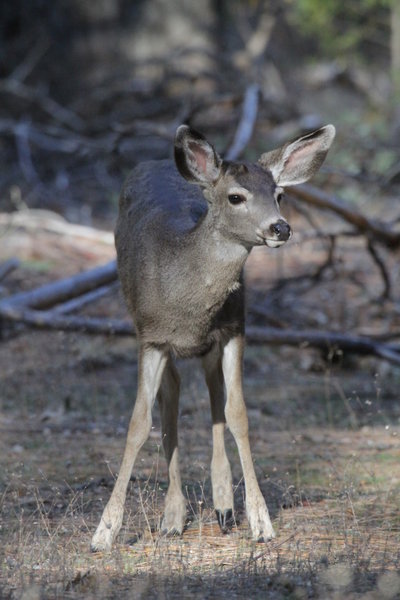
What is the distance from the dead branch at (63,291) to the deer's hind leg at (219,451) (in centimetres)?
350

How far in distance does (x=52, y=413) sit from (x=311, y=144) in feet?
11.5

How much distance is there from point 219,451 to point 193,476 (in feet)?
2.43

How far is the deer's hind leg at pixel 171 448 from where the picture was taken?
5.70m

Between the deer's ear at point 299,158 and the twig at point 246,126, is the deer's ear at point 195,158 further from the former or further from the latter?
the twig at point 246,126

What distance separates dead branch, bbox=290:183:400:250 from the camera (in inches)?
389

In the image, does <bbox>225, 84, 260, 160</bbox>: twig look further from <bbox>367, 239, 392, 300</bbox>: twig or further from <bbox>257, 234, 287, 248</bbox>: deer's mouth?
<bbox>257, 234, 287, 248</bbox>: deer's mouth

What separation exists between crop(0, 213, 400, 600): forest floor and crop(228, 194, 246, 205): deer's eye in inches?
56.9

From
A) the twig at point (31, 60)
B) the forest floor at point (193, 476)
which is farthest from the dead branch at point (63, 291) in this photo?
the twig at point (31, 60)

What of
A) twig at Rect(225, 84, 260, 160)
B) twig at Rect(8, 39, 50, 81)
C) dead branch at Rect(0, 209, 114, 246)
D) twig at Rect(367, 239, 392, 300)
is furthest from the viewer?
twig at Rect(8, 39, 50, 81)

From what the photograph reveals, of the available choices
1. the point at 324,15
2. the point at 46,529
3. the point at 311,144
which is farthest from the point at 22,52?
the point at 46,529

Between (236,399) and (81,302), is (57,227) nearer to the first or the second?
(81,302)

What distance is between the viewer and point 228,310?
18.9ft

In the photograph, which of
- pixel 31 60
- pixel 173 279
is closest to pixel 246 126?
pixel 173 279

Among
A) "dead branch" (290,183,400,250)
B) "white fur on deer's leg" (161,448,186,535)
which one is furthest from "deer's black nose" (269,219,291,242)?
"dead branch" (290,183,400,250)
